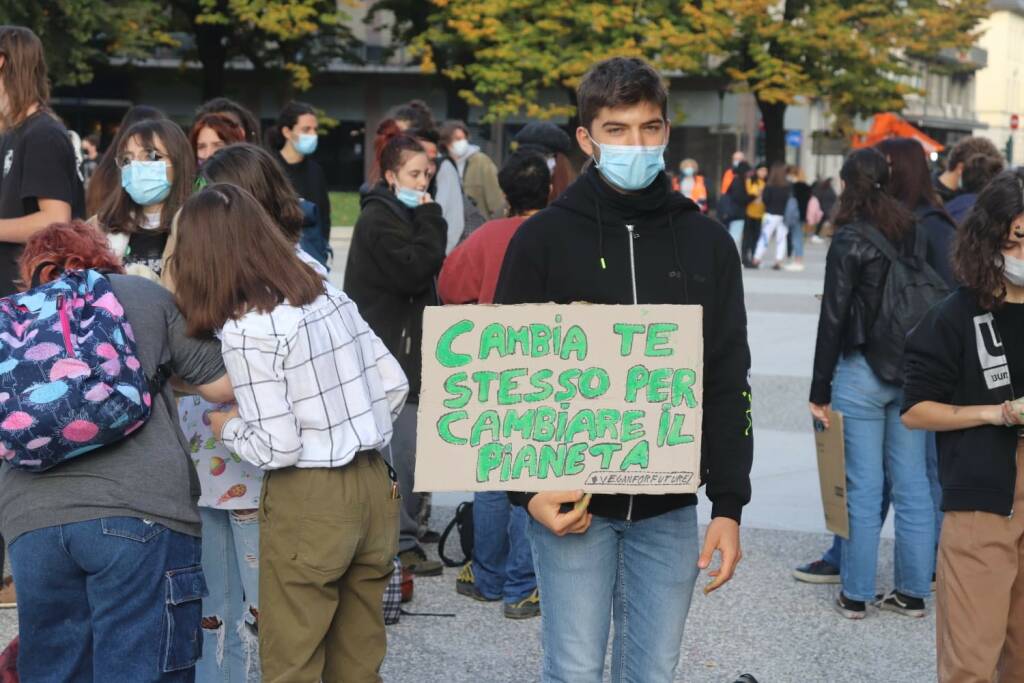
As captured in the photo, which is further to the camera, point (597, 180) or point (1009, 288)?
point (1009, 288)

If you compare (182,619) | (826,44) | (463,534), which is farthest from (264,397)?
(826,44)

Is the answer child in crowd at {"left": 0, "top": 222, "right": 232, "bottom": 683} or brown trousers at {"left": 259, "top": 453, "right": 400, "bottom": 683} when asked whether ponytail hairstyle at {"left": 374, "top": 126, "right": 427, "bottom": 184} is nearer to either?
brown trousers at {"left": 259, "top": 453, "right": 400, "bottom": 683}

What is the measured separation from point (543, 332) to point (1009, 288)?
1555 millimetres

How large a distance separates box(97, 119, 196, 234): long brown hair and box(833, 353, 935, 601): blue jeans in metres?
2.79

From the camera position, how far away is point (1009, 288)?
159 inches

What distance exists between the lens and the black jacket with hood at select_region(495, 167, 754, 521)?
3281mm

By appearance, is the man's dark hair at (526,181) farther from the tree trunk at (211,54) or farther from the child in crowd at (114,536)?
the tree trunk at (211,54)

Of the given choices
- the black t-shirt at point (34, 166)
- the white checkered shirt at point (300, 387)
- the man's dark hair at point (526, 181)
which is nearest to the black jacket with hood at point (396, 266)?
the man's dark hair at point (526, 181)

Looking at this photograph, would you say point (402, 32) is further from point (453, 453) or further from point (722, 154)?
point (453, 453)

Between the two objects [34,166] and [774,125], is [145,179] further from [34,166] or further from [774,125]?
[774,125]

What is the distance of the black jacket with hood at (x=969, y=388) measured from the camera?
397 centimetres

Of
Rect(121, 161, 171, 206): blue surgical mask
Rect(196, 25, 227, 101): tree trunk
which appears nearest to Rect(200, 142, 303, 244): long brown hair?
Rect(121, 161, 171, 206): blue surgical mask

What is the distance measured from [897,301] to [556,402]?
9.91 ft

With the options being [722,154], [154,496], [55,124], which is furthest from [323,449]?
[722,154]
